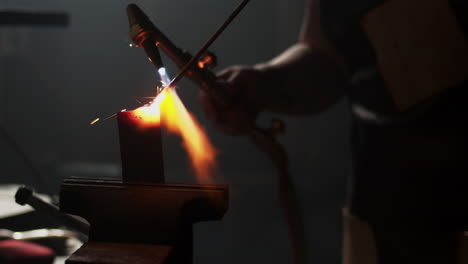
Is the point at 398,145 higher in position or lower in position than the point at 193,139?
lower

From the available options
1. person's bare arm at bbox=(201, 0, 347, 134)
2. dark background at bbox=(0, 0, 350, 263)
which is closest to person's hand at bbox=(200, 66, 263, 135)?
person's bare arm at bbox=(201, 0, 347, 134)

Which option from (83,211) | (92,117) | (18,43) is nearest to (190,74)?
(83,211)

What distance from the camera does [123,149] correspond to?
1.72 ft

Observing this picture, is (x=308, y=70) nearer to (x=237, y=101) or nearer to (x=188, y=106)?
(x=237, y=101)

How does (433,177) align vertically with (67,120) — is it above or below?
below

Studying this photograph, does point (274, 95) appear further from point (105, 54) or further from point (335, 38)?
point (105, 54)

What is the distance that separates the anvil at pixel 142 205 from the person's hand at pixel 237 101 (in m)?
0.21

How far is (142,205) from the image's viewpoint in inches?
19.5

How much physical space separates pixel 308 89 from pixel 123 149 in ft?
1.42

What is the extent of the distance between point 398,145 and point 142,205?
0.47 metres

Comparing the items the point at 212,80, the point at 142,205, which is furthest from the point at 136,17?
the point at 142,205

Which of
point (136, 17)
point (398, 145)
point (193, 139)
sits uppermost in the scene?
point (136, 17)

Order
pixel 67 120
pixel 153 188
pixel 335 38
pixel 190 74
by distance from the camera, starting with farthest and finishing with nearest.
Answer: pixel 67 120 < pixel 335 38 < pixel 190 74 < pixel 153 188

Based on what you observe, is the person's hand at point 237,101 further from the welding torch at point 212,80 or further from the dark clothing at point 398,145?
the dark clothing at point 398,145
